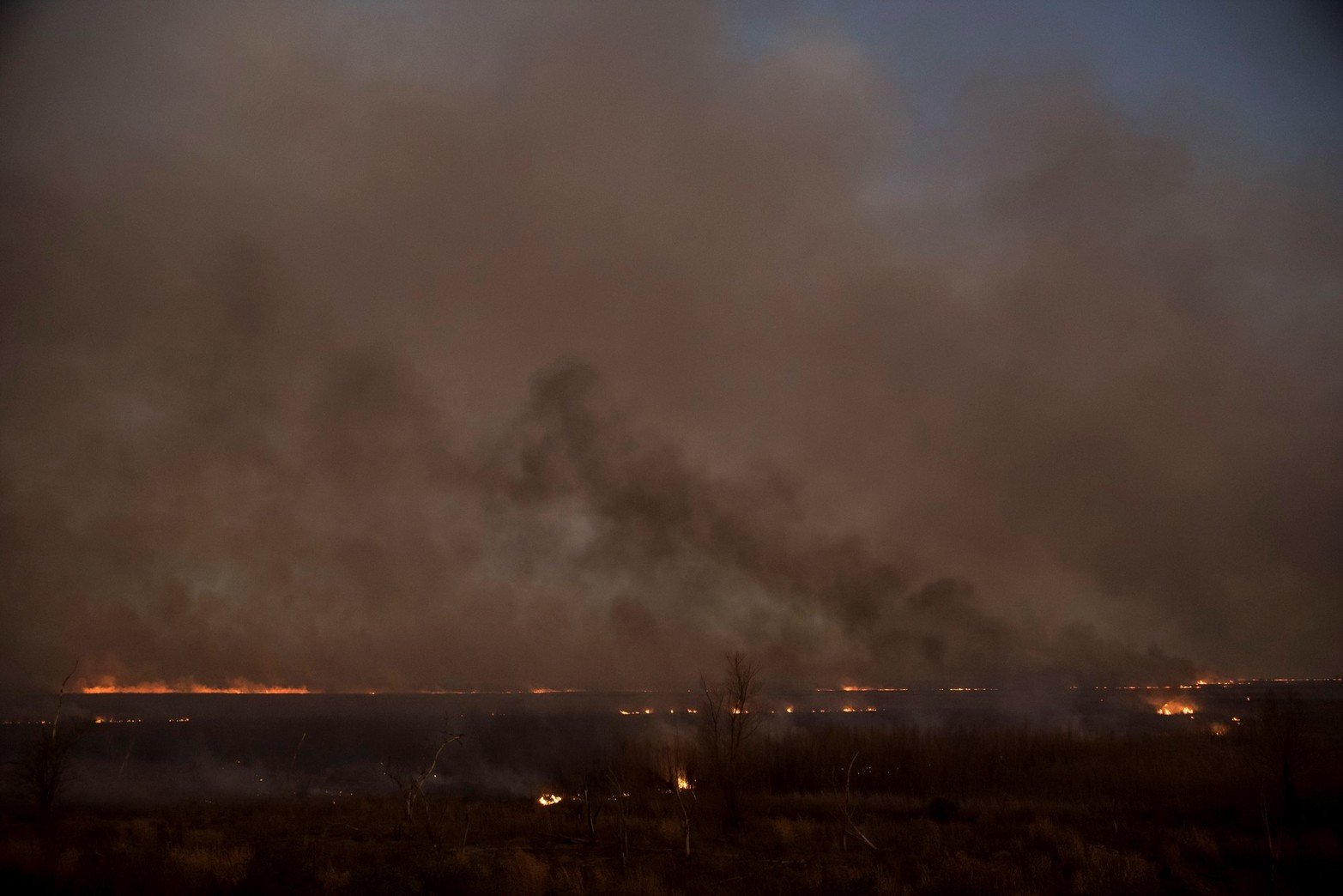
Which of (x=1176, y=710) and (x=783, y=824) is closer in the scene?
(x=783, y=824)

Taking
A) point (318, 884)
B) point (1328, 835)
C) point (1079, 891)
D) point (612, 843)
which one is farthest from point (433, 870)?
point (1328, 835)

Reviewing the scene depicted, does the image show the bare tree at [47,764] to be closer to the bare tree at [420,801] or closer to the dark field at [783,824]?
the dark field at [783,824]

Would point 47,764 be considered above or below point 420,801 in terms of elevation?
above

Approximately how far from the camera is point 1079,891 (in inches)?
→ 668

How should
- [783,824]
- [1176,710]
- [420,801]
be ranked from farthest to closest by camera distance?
[1176,710] → [420,801] → [783,824]

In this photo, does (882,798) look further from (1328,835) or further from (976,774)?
(1328,835)

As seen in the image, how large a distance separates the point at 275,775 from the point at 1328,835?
66.2 meters

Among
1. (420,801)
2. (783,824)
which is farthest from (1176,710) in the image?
(420,801)

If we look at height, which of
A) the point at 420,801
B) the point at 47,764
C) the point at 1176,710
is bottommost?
the point at 1176,710

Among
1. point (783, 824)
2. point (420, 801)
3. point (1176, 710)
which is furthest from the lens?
point (1176, 710)

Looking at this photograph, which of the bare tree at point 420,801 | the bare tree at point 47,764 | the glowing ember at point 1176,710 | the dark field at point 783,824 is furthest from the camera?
the glowing ember at point 1176,710

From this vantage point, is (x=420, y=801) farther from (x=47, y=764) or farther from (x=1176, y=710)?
(x=1176, y=710)

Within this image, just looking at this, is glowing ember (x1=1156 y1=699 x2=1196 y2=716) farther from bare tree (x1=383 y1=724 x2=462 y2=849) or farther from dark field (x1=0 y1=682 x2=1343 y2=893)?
bare tree (x1=383 y1=724 x2=462 y2=849)

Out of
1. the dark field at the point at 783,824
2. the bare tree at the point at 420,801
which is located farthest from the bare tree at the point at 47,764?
the bare tree at the point at 420,801
